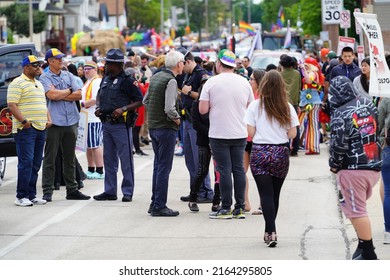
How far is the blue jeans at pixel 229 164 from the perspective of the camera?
12367 mm

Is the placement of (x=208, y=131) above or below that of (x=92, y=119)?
above

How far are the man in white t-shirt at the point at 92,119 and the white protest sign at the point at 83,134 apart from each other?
5.6 inches

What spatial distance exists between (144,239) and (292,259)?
1873 mm

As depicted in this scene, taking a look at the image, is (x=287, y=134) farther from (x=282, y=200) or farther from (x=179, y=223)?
(x=282, y=200)

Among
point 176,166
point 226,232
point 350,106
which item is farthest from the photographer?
point 176,166

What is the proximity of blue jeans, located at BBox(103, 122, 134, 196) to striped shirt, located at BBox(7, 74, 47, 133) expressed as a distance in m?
0.99

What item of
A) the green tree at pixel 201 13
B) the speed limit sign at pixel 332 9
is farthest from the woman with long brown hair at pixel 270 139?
the green tree at pixel 201 13

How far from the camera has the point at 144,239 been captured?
11375mm

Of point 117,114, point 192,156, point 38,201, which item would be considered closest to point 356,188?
point 192,156

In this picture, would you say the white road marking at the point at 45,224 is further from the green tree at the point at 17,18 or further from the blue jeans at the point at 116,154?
the green tree at the point at 17,18

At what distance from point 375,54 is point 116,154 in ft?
15.0

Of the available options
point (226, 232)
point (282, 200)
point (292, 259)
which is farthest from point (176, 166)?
point (292, 259)

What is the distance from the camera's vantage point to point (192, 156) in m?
14.2

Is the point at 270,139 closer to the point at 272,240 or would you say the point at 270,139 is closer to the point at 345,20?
the point at 272,240
